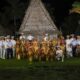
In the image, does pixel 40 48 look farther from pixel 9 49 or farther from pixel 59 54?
pixel 9 49

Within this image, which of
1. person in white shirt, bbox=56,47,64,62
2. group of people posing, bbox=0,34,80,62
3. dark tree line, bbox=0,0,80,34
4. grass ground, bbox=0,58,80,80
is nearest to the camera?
grass ground, bbox=0,58,80,80

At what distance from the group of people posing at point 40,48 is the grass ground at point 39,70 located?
1.59m

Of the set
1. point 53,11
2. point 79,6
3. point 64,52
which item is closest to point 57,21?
point 53,11

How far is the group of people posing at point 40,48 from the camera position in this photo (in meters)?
56.3

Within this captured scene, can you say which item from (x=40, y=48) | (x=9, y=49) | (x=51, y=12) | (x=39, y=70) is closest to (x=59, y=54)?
(x=40, y=48)

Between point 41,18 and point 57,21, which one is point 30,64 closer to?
point 41,18

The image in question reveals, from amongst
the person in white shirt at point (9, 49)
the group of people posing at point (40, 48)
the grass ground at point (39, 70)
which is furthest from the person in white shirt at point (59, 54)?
the person in white shirt at point (9, 49)

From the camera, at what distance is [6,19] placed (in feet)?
246

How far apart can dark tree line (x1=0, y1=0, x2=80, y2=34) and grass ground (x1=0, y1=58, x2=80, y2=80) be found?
1940cm

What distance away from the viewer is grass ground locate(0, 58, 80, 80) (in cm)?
4778

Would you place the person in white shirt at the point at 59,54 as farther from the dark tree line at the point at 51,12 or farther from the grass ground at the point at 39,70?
the dark tree line at the point at 51,12

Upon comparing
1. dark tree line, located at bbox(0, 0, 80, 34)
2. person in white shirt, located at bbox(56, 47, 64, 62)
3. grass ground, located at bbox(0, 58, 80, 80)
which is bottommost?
grass ground, located at bbox(0, 58, 80, 80)

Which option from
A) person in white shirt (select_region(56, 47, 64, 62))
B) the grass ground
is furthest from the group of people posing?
the grass ground

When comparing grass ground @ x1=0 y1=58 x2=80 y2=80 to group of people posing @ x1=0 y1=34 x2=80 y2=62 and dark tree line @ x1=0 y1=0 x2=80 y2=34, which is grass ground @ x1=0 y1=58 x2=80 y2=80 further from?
dark tree line @ x1=0 y1=0 x2=80 y2=34
